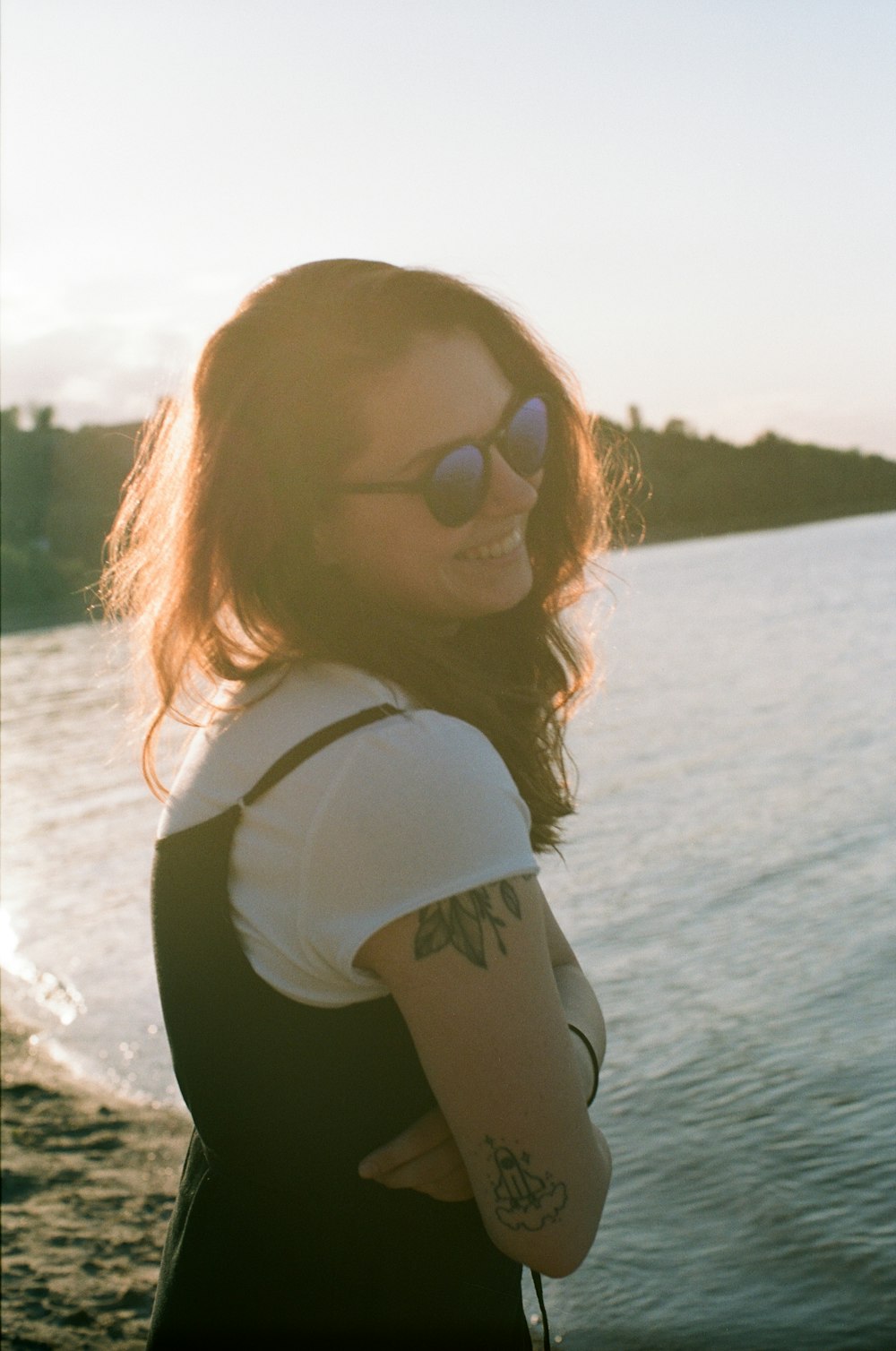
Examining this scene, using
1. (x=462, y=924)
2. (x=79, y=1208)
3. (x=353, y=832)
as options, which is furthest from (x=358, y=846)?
(x=79, y=1208)

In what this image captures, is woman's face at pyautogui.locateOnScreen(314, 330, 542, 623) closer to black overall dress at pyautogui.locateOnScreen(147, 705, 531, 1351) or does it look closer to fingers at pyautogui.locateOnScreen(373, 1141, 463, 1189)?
black overall dress at pyautogui.locateOnScreen(147, 705, 531, 1351)

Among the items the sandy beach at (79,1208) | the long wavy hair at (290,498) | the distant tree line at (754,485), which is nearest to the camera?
the long wavy hair at (290,498)

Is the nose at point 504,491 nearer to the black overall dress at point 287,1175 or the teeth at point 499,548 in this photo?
the teeth at point 499,548

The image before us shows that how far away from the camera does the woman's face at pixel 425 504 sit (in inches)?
62.7

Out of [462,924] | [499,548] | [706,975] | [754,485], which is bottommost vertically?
[754,485]

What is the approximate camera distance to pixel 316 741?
1.35 metres

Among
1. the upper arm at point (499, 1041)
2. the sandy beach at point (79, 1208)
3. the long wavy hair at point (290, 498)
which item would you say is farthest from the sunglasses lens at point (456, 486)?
the sandy beach at point (79, 1208)

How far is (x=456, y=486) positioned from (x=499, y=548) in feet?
0.48

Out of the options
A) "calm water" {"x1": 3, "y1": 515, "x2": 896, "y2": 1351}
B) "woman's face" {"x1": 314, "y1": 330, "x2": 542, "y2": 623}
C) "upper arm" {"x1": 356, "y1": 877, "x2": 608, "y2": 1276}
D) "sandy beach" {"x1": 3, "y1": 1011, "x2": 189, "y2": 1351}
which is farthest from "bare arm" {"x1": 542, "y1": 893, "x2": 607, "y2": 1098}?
"sandy beach" {"x1": 3, "y1": 1011, "x2": 189, "y2": 1351}

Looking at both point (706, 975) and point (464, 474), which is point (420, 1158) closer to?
point (464, 474)

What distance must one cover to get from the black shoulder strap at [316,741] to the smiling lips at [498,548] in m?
0.39

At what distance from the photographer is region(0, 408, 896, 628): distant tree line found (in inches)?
2519

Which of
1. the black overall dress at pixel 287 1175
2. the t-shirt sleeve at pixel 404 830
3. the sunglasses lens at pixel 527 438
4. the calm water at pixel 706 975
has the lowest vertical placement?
the calm water at pixel 706 975

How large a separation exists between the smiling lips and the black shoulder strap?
387mm
